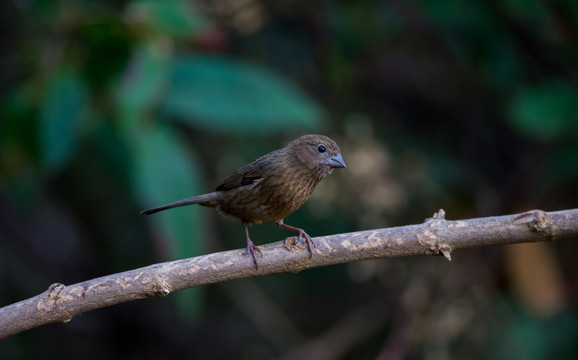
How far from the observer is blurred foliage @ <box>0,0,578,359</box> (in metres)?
4.66

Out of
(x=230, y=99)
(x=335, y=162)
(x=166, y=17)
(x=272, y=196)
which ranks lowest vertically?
(x=272, y=196)

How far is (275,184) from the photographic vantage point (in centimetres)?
392

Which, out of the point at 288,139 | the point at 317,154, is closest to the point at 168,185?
the point at 317,154

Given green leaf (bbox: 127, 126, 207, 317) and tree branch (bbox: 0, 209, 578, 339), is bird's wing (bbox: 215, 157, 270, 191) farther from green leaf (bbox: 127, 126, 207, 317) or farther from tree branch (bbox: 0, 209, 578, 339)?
tree branch (bbox: 0, 209, 578, 339)

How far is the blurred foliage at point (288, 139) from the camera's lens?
4664 mm

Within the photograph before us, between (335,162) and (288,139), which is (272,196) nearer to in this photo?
(335,162)

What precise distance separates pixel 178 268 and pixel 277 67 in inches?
164

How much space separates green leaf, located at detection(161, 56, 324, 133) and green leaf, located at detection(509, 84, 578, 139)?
58.1 inches

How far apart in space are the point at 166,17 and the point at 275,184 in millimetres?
1423

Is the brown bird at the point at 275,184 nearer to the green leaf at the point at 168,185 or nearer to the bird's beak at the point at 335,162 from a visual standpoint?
the bird's beak at the point at 335,162

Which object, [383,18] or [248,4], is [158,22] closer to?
[248,4]

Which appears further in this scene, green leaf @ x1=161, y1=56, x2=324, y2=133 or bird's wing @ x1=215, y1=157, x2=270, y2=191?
green leaf @ x1=161, y1=56, x2=324, y2=133

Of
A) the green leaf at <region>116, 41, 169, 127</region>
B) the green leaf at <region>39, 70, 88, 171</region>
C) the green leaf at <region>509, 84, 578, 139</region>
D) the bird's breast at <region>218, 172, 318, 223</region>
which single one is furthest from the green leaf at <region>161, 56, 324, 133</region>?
the green leaf at <region>509, 84, 578, 139</region>

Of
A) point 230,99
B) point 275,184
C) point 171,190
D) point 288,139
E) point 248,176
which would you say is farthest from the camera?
point 288,139
